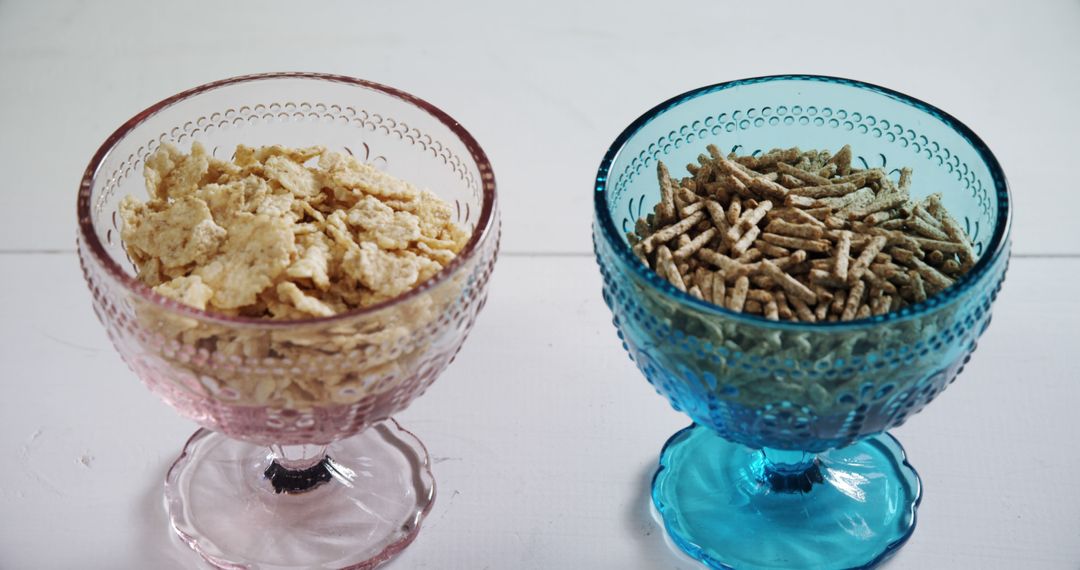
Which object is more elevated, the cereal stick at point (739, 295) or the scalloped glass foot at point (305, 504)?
the cereal stick at point (739, 295)

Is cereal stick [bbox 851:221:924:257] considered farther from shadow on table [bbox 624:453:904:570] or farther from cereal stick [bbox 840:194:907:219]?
shadow on table [bbox 624:453:904:570]

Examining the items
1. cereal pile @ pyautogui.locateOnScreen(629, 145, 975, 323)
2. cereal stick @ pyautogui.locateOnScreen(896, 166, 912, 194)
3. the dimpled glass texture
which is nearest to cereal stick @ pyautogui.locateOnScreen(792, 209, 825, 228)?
cereal pile @ pyautogui.locateOnScreen(629, 145, 975, 323)

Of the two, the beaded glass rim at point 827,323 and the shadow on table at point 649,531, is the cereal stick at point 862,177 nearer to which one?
the beaded glass rim at point 827,323

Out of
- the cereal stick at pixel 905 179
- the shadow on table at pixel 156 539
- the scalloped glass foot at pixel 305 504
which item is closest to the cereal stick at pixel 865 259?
the cereal stick at pixel 905 179

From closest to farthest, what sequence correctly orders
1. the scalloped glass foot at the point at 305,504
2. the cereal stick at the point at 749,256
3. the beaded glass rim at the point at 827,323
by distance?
the beaded glass rim at the point at 827,323 → the cereal stick at the point at 749,256 → the scalloped glass foot at the point at 305,504

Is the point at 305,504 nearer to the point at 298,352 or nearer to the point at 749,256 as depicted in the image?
the point at 298,352

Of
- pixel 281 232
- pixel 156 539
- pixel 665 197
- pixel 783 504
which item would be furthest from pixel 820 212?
pixel 156 539
